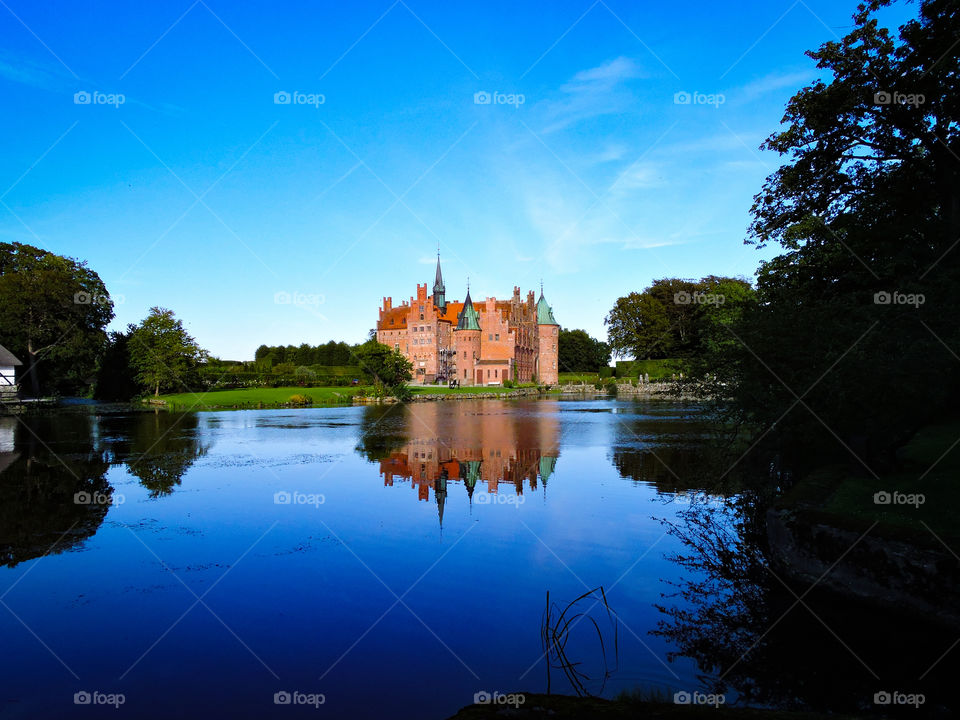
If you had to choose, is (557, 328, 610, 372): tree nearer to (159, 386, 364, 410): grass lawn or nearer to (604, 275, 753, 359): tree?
Result: (604, 275, 753, 359): tree

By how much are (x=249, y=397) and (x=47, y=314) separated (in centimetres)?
1717

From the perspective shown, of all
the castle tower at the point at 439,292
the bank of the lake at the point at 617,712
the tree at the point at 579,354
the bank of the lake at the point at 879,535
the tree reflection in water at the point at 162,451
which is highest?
the castle tower at the point at 439,292

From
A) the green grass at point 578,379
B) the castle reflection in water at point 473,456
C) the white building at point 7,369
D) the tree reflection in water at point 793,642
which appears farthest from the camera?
the green grass at point 578,379

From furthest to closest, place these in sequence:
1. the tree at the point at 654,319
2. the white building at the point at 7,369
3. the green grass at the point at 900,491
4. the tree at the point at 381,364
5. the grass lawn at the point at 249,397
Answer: the tree at the point at 654,319 → the tree at the point at 381,364 → the grass lawn at the point at 249,397 → the white building at the point at 7,369 → the green grass at the point at 900,491

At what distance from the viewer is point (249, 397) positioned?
51656mm

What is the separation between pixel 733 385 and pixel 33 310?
56.0m

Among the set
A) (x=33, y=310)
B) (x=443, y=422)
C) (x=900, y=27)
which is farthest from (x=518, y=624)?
(x=33, y=310)

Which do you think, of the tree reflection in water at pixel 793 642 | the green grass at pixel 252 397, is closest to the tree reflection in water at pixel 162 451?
the green grass at pixel 252 397

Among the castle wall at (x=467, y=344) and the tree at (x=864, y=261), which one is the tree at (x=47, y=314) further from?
the tree at (x=864, y=261)

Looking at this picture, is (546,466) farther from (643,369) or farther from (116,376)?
(643,369)

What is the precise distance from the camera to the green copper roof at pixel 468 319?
290ft

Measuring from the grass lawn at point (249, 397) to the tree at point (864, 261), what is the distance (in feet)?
133

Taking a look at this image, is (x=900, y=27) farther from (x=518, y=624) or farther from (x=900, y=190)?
(x=518, y=624)

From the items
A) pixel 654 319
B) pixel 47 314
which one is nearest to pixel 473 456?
pixel 47 314
